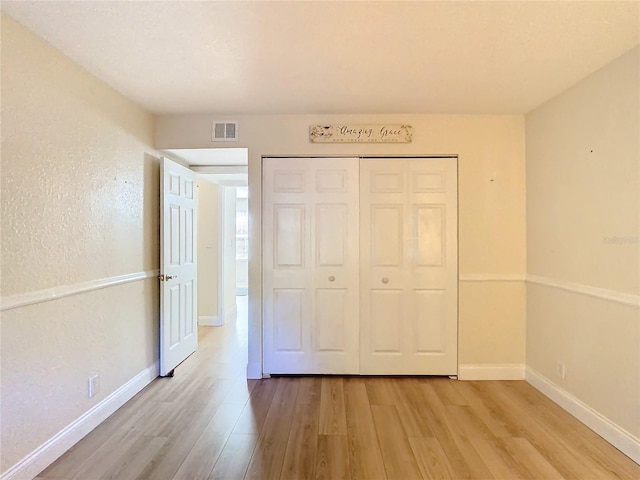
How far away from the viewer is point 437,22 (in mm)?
1681

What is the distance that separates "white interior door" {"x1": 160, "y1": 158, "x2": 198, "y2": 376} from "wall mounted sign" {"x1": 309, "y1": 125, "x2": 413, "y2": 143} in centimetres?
141

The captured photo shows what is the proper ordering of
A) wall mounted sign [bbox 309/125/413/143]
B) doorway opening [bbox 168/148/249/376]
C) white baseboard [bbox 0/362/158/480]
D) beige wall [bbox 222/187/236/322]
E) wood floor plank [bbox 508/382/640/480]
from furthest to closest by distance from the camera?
beige wall [bbox 222/187/236/322] < doorway opening [bbox 168/148/249/376] < wall mounted sign [bbox 309/125/413/143] < wood floor plank [bbox 508/382/640/480] < white baseboard [bbox 0/362/158/480]

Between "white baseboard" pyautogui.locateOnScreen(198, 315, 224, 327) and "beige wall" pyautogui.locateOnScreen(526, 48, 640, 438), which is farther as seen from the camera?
"white baseboard" pyautogui.locateOnScreen(198, 315, 224, 327)

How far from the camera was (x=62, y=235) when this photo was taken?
2.00m

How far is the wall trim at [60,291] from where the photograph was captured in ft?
5.49

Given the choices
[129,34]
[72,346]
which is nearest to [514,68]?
[129,34]

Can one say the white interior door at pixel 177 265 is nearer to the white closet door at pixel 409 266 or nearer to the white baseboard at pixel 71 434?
the white baseboard at pixel 71 434

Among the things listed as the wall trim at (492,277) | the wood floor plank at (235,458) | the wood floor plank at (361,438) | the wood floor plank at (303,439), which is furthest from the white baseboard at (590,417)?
the wood floor plank at (235,458)

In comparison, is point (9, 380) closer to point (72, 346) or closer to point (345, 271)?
point (72, 346)

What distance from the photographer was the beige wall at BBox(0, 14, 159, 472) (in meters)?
1.69

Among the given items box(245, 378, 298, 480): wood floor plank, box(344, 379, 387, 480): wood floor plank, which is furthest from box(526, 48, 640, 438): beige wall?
box(245, 378, 298, 480): wood floor plank

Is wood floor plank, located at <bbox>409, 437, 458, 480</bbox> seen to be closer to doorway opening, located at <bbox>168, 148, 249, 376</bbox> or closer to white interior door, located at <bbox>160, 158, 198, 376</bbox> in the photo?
white interior door, located at <bbox>160, 158, 198, 376</bbox>

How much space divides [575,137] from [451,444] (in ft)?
7.55

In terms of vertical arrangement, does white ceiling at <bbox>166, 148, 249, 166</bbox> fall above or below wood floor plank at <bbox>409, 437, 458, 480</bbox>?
above
